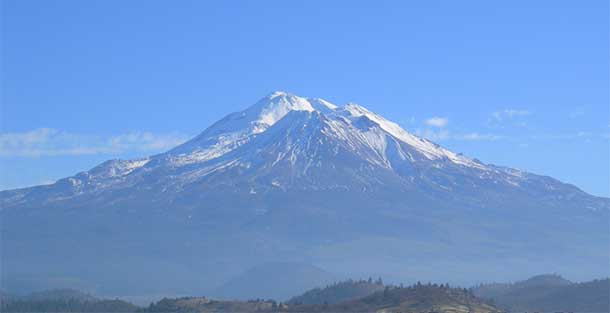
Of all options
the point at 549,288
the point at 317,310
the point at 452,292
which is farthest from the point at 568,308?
the point at 317,310

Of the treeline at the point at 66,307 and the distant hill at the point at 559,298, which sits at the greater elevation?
the distant hill at the point at 559,298

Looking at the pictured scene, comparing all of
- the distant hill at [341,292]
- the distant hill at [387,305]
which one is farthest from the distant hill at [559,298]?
the distant hill at [387,305]

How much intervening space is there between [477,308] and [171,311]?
31.8 meters

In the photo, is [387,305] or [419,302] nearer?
[419,302]

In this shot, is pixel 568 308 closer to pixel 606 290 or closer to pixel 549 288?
pixel 606 290

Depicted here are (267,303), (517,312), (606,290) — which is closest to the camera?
(267,303)

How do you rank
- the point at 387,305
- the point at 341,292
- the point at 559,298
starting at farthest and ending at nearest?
the point at 559,298, the point at 341,292, the point at 387,305

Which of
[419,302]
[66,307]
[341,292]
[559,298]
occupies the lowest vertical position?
[419,302]

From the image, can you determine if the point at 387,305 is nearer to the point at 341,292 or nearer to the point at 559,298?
the point at 341,292

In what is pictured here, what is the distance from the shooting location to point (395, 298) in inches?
5384

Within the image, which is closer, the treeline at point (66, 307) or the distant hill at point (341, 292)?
the treeline at point (66, 307)

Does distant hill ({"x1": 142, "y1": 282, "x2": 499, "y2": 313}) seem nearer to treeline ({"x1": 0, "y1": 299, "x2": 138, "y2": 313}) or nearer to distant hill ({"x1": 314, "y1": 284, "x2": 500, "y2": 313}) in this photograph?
distant hill ({"x1": 314, "y1": 284, "x2": 500, "y2": 313})

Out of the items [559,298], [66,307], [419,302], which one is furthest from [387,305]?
[559,298]

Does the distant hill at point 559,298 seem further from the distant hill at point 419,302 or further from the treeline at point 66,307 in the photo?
the treeline at point 66,307
